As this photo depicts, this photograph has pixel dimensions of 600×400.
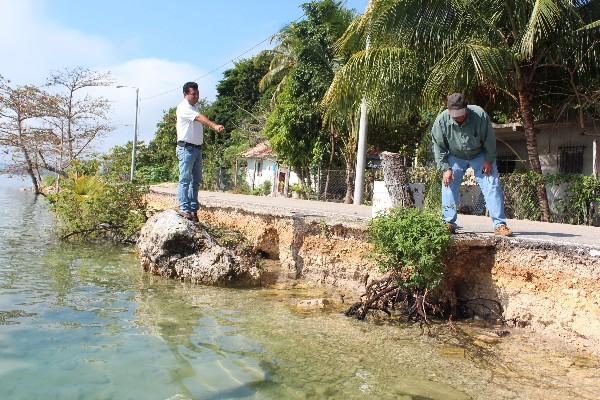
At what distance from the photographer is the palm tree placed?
10.5 metres

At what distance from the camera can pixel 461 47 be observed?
10531mm

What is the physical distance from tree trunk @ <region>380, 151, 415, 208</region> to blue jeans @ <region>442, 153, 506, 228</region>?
2.23ft

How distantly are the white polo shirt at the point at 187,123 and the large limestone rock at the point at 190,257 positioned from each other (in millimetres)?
1125

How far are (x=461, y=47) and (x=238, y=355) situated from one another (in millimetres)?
8387

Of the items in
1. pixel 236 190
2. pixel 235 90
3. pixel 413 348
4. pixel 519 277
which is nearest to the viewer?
pixel 413 348

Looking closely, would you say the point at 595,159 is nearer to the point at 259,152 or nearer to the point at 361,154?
the point at 361,154

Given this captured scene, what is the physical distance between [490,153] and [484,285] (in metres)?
1.36

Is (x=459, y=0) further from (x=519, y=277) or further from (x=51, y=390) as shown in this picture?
(x=51, y=390)

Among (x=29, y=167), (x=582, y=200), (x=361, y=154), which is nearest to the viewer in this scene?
(x=582, y=200)

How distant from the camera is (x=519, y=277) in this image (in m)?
5.18

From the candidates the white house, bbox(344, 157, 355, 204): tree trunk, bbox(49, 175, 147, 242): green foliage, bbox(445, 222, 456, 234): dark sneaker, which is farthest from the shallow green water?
the white house

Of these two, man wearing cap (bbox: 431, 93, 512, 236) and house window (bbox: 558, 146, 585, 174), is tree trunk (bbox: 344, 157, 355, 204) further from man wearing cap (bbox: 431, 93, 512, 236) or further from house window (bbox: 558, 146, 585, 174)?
man wearing cap (bbox: 431, 93, 512, 236)

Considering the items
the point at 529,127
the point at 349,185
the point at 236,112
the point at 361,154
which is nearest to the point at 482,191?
the point at 529,127

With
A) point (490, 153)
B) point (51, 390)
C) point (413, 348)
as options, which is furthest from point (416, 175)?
point (51, 390)
